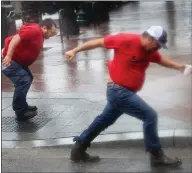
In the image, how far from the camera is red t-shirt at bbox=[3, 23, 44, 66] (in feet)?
24.6

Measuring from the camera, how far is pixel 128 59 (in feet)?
19.1

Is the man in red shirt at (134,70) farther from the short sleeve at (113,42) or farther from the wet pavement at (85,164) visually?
the wet pavement at (85,164)

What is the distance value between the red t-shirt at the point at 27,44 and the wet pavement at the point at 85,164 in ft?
5.02

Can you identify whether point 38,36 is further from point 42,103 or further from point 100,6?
point 100,6

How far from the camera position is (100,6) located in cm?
2373

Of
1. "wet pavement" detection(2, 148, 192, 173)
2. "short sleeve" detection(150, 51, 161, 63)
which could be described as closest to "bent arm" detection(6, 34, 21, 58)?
"wet pavement" detection(2, 148, 192, 173)

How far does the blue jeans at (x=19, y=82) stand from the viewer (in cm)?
780

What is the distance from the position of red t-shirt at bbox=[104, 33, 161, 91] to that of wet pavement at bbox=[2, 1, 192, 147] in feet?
4.59

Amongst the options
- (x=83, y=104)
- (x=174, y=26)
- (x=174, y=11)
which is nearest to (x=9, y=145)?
(x=83, y=104)

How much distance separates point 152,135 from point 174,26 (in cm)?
1408

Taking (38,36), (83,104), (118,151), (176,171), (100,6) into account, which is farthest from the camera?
(100,6)

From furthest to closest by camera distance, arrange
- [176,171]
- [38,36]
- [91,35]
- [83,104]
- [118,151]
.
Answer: [91,35] → [83,104] → [38,36] → [118,151] → [176,171]

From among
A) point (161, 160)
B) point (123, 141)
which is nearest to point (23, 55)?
point (123, 141)

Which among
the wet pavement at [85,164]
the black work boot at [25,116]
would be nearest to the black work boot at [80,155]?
the wet pavement at [85,164]
